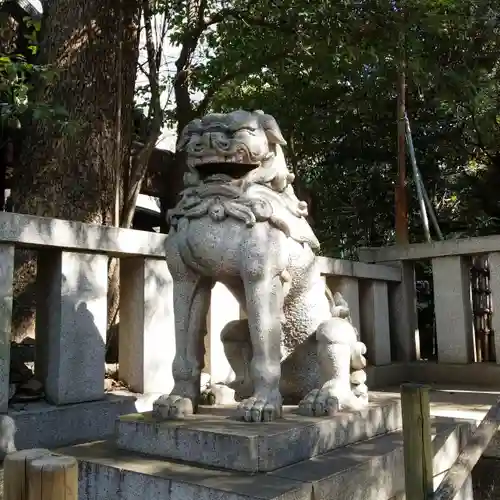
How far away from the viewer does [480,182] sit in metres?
9.70

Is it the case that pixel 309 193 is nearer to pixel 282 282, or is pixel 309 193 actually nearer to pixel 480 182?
pixel 480 182

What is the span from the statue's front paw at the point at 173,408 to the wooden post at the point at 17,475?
141cm

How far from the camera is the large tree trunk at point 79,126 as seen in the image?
16.3 ft

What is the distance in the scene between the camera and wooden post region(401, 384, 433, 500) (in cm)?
224

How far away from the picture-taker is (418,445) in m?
2.25

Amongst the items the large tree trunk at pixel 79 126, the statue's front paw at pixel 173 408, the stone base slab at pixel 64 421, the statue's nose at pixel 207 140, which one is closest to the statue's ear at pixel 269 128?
the statue's nose at pixel 207 140

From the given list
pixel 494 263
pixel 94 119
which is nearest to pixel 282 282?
pixel 94 119

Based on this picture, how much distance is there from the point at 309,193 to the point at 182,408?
766cm

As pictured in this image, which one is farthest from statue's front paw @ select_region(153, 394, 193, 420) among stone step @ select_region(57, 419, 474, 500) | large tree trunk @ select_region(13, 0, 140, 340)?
large tree trunk @ select_region(13, 0, 140, 340)

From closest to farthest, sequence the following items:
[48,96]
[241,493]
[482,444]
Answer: [241,493]
[482,444]
[48,96]

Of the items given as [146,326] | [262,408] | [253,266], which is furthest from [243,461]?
[146,326]

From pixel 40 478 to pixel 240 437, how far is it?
120 cm

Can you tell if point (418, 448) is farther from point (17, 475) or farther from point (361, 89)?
point (361, 89)

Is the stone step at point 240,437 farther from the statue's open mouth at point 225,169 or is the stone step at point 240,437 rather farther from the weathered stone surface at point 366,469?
the statue's open mouth at point 225,169
